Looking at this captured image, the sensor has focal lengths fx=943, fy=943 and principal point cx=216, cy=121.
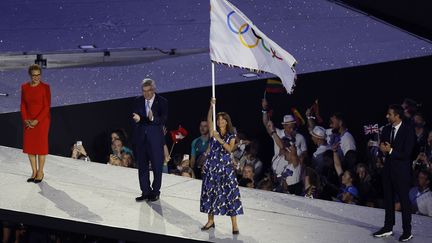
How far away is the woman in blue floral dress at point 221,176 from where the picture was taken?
26.2ft

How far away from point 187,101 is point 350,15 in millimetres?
2478

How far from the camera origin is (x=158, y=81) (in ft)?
41.9

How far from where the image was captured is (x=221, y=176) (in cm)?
802

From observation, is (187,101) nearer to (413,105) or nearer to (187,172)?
(187,172)

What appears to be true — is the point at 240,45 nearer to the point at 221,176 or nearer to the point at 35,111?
the point at 221,176

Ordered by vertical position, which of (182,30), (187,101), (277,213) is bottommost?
(277,213)

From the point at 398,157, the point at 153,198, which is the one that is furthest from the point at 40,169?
the point at 398,157

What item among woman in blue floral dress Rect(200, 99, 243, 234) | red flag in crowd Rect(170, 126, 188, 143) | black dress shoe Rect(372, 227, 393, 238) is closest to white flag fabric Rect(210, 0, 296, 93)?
woman in blue floral dress Rect(200, 99, 243, 234)

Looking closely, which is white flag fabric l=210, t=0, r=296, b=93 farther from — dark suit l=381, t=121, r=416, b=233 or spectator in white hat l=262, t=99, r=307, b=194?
spectator in white hat l=262, t=99, r=307, b=194

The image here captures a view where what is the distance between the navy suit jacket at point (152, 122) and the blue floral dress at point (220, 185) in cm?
93

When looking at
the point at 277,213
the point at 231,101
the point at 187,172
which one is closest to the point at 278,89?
the point at 231,101

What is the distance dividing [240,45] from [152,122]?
1216 millimetres

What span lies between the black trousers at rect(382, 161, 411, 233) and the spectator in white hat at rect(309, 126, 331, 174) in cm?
198

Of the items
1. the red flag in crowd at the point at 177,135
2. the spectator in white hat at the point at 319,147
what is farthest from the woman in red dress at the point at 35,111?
the spectator in white hat at the point at 319,147
